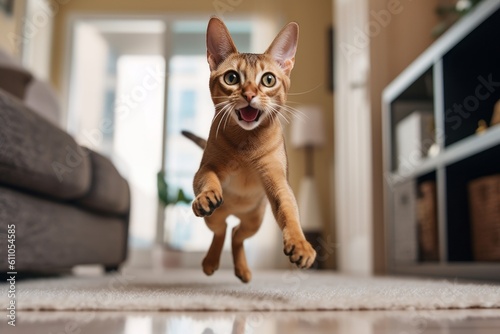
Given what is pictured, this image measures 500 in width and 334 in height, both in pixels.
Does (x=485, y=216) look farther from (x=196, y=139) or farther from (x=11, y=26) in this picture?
(x=11, y=26)

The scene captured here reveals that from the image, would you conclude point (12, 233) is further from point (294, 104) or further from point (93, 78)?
point (93, 78)

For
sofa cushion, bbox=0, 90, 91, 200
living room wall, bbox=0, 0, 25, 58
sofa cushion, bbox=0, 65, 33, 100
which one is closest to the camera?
sofa cushion, bbox=0, 90, 91, 200

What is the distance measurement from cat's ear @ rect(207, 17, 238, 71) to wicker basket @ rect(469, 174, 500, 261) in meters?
1.39

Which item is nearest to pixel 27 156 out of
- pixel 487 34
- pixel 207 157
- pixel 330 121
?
pixel 207 157

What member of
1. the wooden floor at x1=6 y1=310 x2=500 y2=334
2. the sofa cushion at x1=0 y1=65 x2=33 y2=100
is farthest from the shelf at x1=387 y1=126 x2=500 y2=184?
the sofa cushion at x1=0 y1=65 x2=33 y2=100

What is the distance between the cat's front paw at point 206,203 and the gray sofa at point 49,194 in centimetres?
69

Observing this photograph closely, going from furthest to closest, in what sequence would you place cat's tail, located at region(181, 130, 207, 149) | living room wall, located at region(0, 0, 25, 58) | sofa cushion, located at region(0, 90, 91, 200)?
living room wall, located at region(0, 0, 25, 58) < sofa cushion, located at region(0, 90, 91, 200) < cat's tail, located at region(181, 130, 207, 149)

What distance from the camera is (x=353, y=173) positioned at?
2.58 metres

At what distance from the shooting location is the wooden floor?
22.6 inches

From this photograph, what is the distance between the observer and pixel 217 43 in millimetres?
613

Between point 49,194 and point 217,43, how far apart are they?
988 mm

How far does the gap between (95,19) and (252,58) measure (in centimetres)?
373

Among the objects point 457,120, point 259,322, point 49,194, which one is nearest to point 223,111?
point 259,322

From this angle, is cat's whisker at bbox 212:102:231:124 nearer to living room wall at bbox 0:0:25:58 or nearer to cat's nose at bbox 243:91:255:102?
cat's nose at bbox 243:91:255:102
